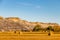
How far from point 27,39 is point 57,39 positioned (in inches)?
66.0

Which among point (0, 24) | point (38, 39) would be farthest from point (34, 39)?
point (0, 24)

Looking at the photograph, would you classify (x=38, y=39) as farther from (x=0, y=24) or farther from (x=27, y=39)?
(x=0, y=24)

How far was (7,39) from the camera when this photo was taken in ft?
36.7

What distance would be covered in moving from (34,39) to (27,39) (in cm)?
38

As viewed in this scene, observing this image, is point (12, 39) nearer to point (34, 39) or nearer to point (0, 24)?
point (34, 39)

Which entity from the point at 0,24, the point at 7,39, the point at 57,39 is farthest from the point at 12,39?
the point at 0,24

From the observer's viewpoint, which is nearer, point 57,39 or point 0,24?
point 57,39

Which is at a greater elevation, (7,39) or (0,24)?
(0,24)

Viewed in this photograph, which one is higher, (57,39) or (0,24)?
(0,24)

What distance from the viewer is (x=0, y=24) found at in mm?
87688

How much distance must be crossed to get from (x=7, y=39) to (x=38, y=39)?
1.67 meters

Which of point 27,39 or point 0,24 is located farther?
point 0,24

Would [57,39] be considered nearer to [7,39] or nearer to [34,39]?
[34,39]

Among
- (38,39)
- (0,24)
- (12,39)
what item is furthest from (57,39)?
(0,24)
